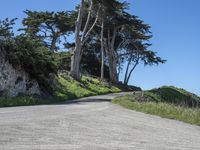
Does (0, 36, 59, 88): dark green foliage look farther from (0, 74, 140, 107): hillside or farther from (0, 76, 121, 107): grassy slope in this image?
(0, 76, 121, 107): grassy slope

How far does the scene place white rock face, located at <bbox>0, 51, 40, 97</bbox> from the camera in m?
26.6

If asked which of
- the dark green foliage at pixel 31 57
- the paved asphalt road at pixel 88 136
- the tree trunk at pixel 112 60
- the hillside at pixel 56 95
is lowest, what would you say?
the paved asphalt road at pixel 88 136

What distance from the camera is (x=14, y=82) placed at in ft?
90.8

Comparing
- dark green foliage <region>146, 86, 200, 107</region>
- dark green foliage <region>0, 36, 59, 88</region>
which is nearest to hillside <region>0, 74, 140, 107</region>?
dark green foliage <region>0, 36, 59, 88</region>

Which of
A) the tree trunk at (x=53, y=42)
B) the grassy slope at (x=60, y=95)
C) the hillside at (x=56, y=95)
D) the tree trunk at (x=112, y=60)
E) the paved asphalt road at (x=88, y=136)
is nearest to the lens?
the paved asphalt road at (x=88, y=136)

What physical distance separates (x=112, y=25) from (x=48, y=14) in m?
9.25

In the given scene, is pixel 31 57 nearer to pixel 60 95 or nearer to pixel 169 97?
pixel 60 95

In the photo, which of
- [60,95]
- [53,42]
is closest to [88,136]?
[60,95]

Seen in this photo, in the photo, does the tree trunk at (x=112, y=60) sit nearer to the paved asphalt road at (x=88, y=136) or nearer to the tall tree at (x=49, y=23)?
the tall tree at (x=49, y=23)

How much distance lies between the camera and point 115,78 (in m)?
64.5

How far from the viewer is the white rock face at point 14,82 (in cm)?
2661

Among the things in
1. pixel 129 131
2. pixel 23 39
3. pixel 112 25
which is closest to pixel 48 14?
pixel 112 25

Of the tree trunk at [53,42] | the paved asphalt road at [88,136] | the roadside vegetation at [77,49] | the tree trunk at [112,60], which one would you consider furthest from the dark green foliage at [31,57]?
the tree trunk at [112,60]

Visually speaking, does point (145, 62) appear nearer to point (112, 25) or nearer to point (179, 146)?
point (112, 25)
